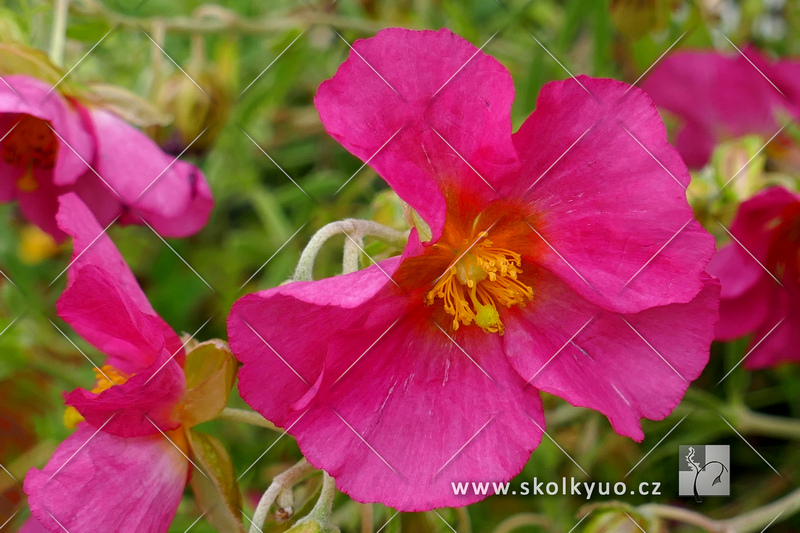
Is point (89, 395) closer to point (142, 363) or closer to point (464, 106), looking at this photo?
point (142, 363)

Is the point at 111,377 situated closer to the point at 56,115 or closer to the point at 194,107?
the point at 56,115

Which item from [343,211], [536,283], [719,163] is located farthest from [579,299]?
[343,211]

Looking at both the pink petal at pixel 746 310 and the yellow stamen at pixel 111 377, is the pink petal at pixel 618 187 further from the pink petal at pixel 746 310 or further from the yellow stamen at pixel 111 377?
the yellow stamen at pixel 111 377

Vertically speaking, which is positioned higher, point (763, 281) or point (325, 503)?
point (325, 503)

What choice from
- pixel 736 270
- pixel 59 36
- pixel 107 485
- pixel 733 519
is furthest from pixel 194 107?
pixel 733 519

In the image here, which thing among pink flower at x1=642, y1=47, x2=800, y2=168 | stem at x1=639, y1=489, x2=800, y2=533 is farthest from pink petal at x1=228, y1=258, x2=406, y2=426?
pink flower at x1=642, y1=47, x2=800, y2=168
